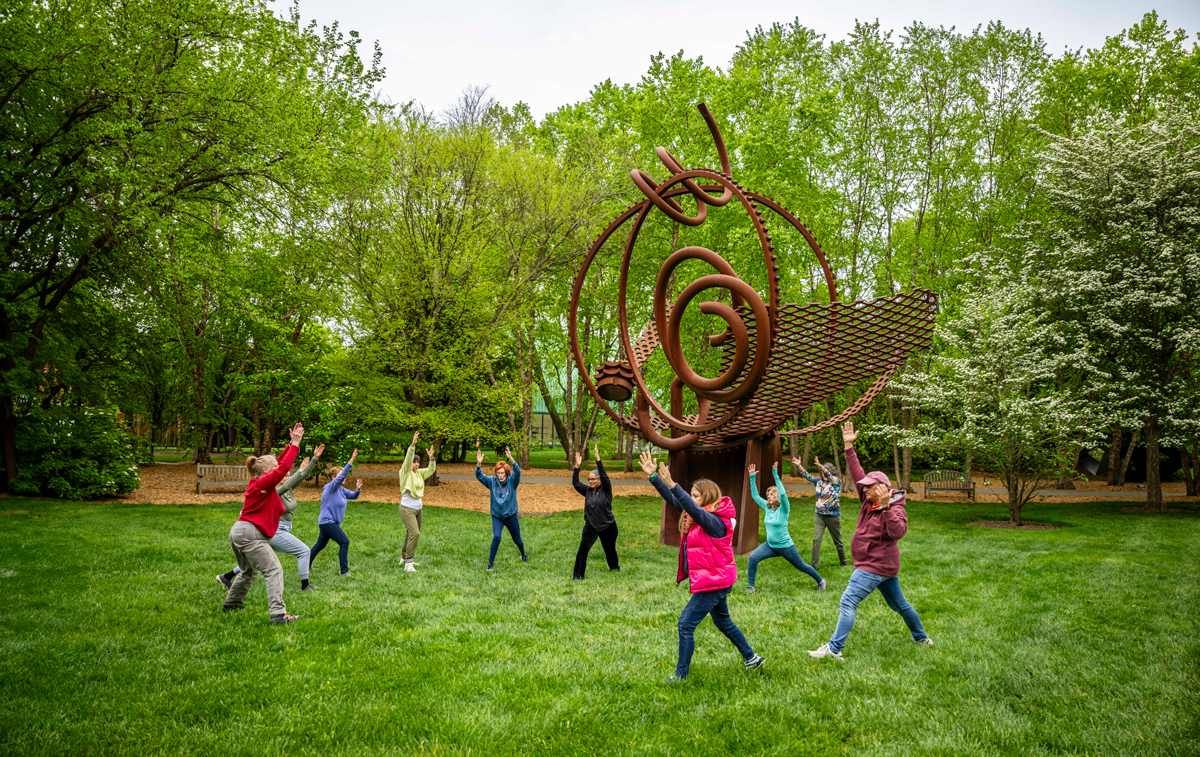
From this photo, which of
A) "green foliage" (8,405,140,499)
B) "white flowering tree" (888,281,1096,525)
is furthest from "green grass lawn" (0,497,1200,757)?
"green foliage" (8,405,140,499)

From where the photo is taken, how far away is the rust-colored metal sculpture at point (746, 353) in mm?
7996

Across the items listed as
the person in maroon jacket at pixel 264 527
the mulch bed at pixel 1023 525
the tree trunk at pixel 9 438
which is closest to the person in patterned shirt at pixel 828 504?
the person in maroon jacket at pixel 264 527

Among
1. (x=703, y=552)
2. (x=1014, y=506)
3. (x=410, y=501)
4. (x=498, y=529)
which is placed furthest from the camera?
(x=1014, y=506)

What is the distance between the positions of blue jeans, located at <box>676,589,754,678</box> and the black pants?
392 cm

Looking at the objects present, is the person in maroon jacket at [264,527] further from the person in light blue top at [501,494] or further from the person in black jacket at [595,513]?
the person in black jacket at [595,513]

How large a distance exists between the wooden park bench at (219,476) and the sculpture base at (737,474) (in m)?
12.9

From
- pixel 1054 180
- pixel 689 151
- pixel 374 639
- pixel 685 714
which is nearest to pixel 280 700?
pixel 374 639

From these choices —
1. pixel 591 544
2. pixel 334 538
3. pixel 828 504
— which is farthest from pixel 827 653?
pixel 334 538

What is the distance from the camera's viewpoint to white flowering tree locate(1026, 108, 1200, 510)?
16.3 m

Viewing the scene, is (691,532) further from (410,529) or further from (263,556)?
(410,529)

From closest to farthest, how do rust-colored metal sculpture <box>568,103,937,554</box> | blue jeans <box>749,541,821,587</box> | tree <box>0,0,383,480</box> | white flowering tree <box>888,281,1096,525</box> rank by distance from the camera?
blue jeans <box>749,541,821,587</box>
rust-colored metal sculpture <box>568,103,937,554</box>
tree <box>0,0,383,480</box>
white flowering tree <box>888,281,1096,525</box>

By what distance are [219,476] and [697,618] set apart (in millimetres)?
17306

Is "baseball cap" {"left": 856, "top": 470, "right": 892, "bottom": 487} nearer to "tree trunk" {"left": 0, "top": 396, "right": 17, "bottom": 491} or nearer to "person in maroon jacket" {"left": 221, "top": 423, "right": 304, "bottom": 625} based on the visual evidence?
"person in maroon jacket" {"left": 221, "top": 423, "right": 304, "bottom": 625}

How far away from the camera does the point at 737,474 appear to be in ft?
34.9
